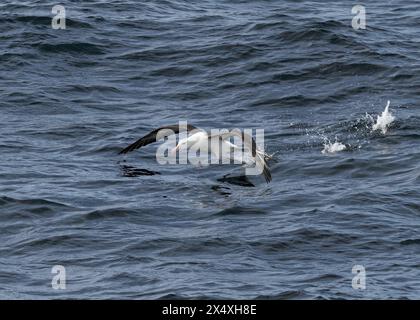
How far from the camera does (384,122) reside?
20391 mm

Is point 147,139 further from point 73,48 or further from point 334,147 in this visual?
point 73,48

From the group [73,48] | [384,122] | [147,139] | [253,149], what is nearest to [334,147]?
[384,122]

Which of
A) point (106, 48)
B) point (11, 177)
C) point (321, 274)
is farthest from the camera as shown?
point (106, 48)

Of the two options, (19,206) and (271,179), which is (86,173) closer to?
(19,206)

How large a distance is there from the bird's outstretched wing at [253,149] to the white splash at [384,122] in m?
2.63

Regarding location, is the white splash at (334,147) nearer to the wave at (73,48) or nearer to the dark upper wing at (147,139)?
the dark upper wing at (147,139)

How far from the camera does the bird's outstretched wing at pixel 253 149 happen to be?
18016mm

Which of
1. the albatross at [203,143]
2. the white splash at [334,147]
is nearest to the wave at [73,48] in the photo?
the albatross at [203,143]

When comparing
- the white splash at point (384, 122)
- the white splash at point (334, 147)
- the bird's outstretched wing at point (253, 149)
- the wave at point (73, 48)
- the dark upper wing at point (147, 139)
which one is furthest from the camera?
the wave at point (73, 48)

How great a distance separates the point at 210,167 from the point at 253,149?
157 centimetres
